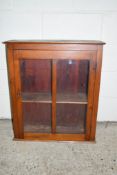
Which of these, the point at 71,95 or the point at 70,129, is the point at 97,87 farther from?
the point at 70,129

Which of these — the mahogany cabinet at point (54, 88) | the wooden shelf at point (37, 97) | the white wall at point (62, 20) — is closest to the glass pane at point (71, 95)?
the mahogany cabinet at point (54, 88)

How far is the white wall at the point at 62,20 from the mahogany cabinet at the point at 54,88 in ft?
1.16

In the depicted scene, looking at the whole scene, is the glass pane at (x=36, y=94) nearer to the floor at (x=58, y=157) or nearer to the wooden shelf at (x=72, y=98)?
the wooden shelf at (x=72, y=98)

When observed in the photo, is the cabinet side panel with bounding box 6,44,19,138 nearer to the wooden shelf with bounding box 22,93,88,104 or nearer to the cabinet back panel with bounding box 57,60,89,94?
the wooden shelf with bounding box 22,93,88,104

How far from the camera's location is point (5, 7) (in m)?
1.78

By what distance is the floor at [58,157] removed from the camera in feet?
4.58

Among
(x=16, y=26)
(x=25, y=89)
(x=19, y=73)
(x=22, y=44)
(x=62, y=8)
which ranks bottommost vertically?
(x=25, y=89)

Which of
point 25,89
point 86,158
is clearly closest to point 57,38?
point 25,89

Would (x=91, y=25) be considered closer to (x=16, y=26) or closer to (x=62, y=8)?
(x=62, y=8)

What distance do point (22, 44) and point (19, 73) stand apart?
0.26 meters

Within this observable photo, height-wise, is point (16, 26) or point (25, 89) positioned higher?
point (16, 26)

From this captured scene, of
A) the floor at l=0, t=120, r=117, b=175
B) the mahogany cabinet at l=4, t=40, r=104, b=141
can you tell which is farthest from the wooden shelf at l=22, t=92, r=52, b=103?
the floor at l=0, t=120, r=117, b=175

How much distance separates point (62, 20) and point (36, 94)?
80cm

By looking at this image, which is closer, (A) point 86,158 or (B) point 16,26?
(A) point 86,158
